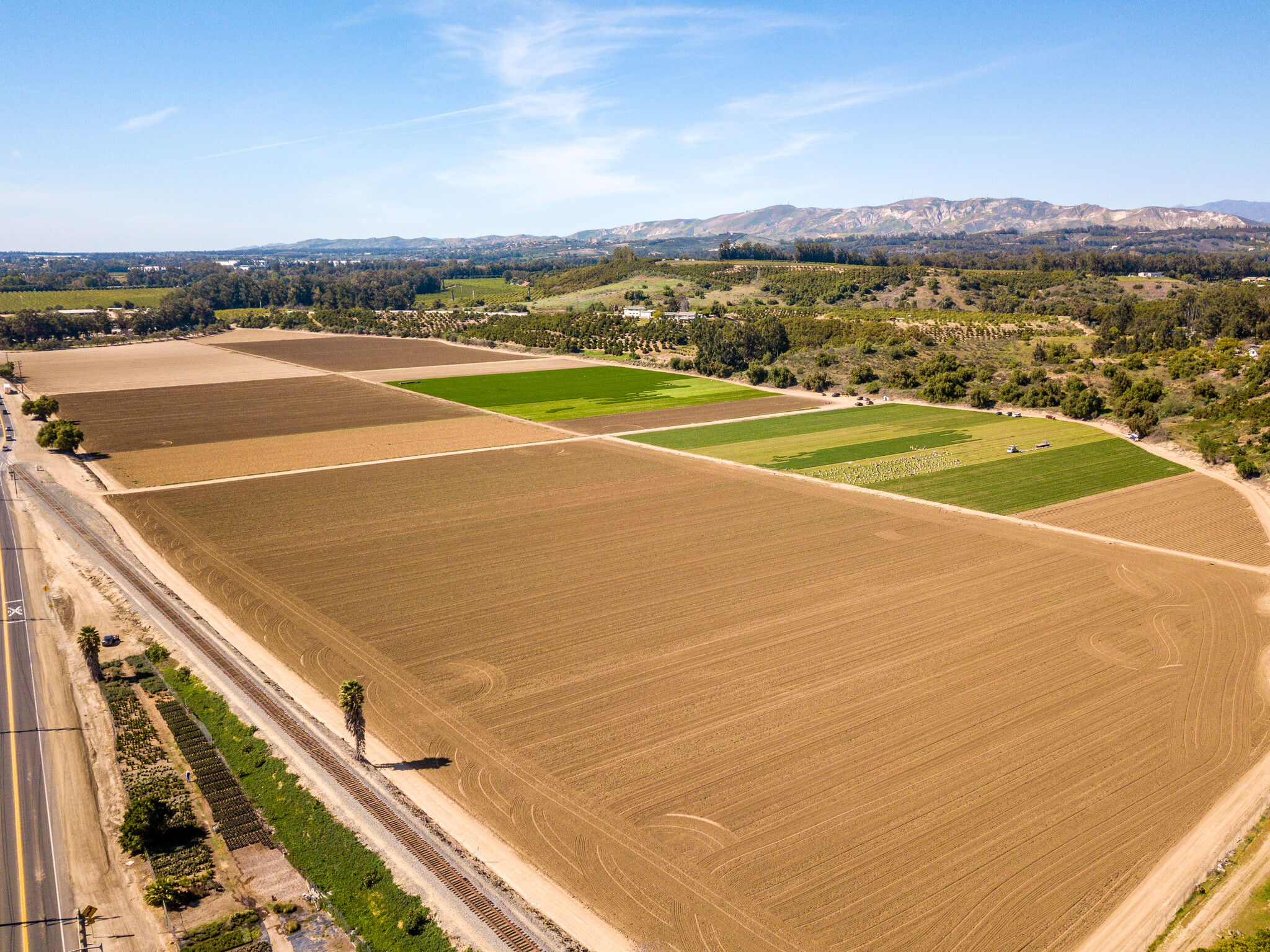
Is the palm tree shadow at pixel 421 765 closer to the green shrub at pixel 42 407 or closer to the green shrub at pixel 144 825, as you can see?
the green shrub at pixel 144 825

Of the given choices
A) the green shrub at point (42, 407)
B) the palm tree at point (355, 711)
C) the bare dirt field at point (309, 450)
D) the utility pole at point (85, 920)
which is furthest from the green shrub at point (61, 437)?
the utility pole at point (85, 920)

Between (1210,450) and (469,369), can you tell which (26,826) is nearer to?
(1210,450)

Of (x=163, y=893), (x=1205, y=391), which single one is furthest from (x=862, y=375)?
(x=163, y=893)

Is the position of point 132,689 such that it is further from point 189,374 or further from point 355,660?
point 189,374

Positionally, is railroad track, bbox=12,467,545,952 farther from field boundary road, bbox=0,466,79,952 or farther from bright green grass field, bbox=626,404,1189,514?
bright green grass field, bbox=626,404,1189,514

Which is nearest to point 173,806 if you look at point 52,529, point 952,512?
point 52,529

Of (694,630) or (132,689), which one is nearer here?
(132,689)

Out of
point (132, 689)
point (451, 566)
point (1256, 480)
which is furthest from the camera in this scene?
point (1256, 480)

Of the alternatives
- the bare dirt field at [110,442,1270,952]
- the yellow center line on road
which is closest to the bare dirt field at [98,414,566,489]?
the bare dirt field at [110,442,1270,952]
